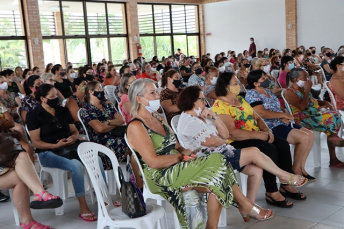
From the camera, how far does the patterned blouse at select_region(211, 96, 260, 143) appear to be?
→ 368cm

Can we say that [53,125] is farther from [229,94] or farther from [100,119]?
[229,94]

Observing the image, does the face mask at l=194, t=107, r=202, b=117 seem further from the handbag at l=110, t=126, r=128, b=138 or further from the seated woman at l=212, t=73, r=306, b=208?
the handbag at l=110, t=126, r=128, b=138

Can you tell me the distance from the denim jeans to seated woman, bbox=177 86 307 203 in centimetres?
92

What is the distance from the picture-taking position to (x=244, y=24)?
58.9 feet

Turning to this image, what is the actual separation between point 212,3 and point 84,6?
6553 millimetres

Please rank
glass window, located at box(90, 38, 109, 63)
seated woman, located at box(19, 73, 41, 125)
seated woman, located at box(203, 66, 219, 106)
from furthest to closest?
glass window, located at box(90, 38, 109, 63)
seated woman, located at box(203, 66, 219, 106)
seated woman, located at box(19, 73, 41, 125)

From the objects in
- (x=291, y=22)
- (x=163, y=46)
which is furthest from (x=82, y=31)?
(x=291, y=22)

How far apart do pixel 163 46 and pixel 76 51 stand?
453 cm

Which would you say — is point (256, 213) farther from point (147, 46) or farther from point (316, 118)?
point (147, 46)

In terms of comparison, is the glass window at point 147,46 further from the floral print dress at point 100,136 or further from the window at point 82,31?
the floral print dress at point 100,136

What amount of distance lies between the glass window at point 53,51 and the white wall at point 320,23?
29.8ft

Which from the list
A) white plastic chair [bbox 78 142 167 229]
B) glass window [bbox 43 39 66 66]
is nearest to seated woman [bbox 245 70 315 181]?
white plastic chair [bbox 78 142 167 229]

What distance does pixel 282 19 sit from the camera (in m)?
16.8

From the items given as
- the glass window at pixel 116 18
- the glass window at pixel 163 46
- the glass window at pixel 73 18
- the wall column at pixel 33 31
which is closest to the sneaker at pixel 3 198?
the wall column at pixel 33 31
